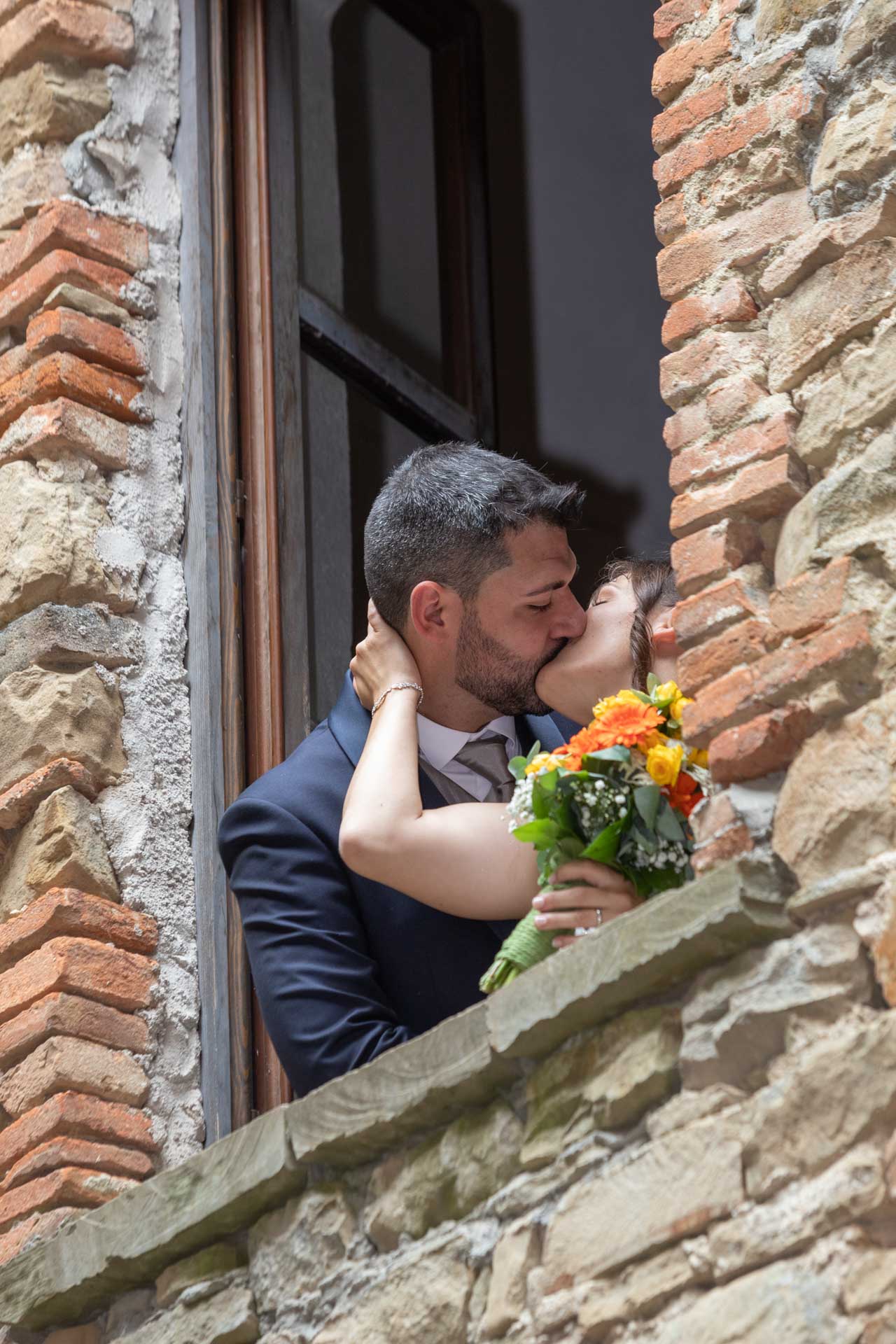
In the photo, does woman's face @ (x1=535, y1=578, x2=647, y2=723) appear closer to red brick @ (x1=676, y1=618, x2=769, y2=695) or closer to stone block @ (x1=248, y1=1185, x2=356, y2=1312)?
red brick @ (x1=676, y1=618, x2=769, y2=695)

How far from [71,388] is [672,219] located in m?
1.59

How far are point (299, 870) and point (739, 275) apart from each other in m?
1.25

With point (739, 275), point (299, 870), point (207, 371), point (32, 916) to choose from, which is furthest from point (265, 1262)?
point (207, 371)

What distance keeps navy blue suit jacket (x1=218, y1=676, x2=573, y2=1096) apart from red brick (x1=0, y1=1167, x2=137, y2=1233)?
1.47 feet

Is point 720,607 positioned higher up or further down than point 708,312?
further down

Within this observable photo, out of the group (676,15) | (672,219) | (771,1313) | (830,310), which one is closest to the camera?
(771,1313)

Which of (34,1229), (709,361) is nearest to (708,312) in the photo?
(709,361)

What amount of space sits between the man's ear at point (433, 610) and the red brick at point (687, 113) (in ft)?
3.63

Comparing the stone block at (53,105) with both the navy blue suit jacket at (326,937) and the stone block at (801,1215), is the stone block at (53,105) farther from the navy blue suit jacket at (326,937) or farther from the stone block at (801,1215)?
the stone block at (801,1215)

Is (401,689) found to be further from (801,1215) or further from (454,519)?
(801,1215)

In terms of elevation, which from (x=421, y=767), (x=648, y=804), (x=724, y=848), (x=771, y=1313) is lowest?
(x=771, y=1313)

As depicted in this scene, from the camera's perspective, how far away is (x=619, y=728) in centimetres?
280

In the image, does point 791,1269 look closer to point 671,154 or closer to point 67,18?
point 671,154

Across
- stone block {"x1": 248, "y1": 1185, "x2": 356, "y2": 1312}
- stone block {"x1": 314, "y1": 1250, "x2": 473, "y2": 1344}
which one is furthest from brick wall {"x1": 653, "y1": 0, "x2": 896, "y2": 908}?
stone block {"x1": 248, "y1": 1185, "x2": 356, "y2": 1312}
